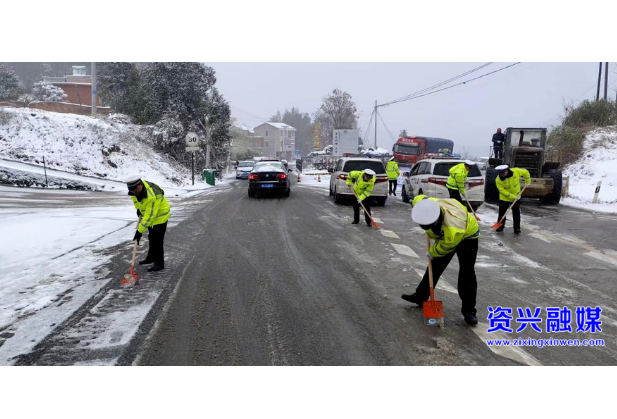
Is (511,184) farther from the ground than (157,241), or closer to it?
farther from the ground

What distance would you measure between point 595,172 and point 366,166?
14.7 metres

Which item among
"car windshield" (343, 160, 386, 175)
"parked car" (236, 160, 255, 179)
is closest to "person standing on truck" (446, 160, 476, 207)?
"car windshield" (343, 160, 386, 175)

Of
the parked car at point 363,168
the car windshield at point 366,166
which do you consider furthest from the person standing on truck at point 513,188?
the car windshield at point 366,166

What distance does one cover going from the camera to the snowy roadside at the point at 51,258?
16.0 ft

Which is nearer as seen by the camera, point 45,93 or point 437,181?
point 437,181

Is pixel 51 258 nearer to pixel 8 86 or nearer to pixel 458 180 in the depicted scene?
pixel 458 180

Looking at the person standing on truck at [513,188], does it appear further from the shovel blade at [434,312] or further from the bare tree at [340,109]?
the bare tree at [340,109]

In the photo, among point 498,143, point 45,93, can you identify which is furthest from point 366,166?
point 45,93

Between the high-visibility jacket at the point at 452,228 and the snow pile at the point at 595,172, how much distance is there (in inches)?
507

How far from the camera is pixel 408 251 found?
8.48 meters

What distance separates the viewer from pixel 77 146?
24172 millimetres
